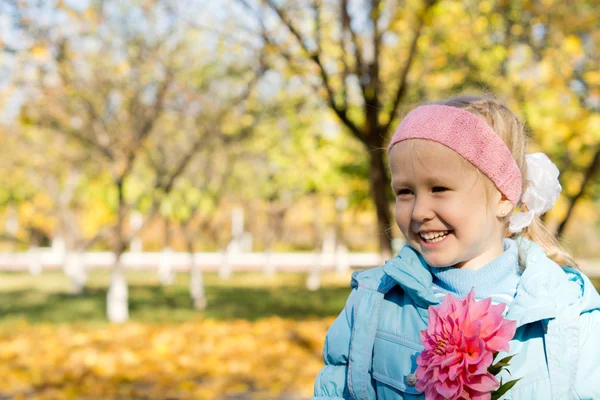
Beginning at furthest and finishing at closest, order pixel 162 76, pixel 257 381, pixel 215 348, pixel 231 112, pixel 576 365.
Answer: pixel 231 112 → pixel 162 76 → pixel 215 348 → pixel 257 381 → pixel 576 365

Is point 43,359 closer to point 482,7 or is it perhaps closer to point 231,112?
point 231,112

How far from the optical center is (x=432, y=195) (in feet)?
5.68

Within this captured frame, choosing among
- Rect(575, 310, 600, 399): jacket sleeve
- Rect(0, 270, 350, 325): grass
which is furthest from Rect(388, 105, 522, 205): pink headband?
Rect(0, 270, 350, 325): grass

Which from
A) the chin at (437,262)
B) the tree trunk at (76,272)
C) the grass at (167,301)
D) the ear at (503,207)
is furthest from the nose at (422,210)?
the tree trunk at (76,272)

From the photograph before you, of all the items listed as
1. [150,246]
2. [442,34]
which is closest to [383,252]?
[442,34]

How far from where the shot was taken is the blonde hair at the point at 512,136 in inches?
72.4

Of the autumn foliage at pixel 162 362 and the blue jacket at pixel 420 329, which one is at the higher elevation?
the blue jacket at pixel 420 329

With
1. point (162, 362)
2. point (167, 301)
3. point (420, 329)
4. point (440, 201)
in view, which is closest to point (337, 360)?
point (420, 329)

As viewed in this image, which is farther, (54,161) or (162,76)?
(54,161)

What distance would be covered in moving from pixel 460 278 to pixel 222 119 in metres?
9.98

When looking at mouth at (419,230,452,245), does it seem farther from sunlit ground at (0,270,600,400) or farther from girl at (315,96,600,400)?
sunlit ground at (0,270,600,400)

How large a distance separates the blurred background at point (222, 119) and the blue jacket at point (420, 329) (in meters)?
0.54

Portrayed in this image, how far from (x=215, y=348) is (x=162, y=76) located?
4851 millimetres

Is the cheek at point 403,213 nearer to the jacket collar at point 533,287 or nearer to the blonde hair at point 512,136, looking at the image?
the jacket collar at point 533,287
